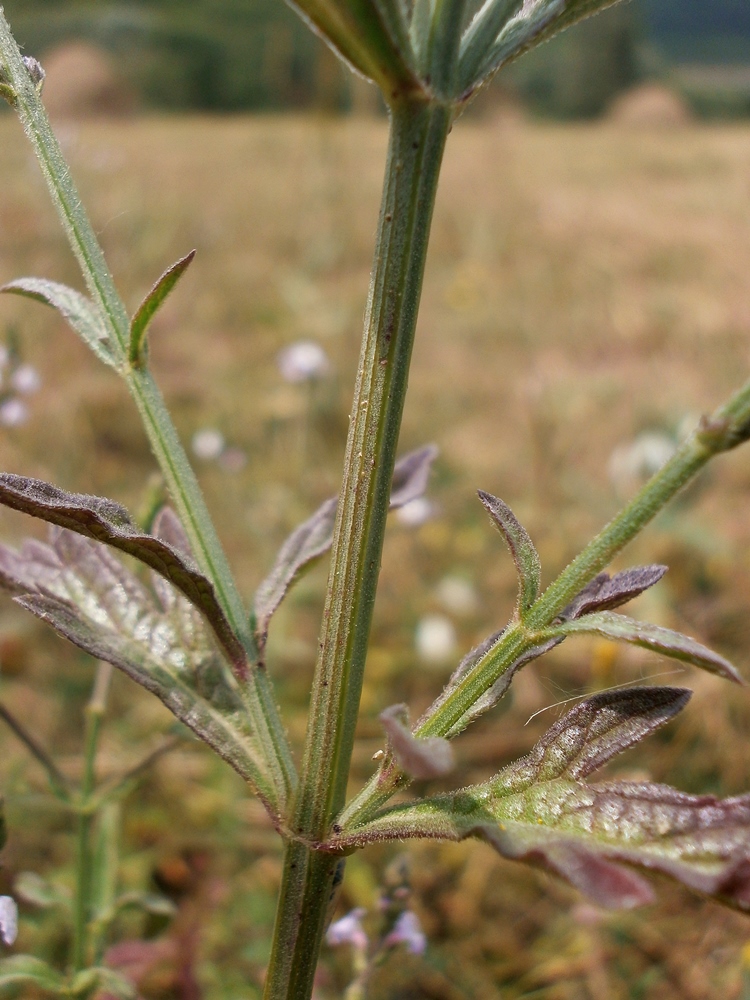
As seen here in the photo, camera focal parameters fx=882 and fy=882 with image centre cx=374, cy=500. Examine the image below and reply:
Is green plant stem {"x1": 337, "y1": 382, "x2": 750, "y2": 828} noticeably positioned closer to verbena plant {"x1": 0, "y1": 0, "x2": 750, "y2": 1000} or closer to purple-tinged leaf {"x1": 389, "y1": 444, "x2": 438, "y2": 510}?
verbena plant {"x1": 0, "y1": 0, "x2": 750, "y2": 1000}

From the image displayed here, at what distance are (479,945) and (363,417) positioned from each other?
1124 mm

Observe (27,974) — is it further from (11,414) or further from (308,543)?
(11,414)

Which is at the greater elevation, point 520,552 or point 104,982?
point 520,552

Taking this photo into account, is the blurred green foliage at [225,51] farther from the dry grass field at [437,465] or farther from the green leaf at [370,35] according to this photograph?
the green leaf at [370,35]

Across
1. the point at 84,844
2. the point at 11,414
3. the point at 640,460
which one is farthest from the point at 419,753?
the point at 640,460

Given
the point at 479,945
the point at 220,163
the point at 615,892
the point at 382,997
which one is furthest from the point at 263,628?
the point at 220,163

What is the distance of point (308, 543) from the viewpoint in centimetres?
75

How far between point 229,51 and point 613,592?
7.67m

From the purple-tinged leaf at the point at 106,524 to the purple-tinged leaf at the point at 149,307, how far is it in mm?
131

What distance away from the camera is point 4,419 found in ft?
3.56

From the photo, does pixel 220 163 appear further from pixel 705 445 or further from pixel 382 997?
pixel 705 445

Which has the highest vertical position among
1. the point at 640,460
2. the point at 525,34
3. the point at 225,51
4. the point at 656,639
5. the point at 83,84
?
the point at 225,51

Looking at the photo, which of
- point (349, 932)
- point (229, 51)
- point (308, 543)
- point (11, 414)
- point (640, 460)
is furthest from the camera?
point (229, 51)

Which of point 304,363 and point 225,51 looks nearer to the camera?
point 304,363
